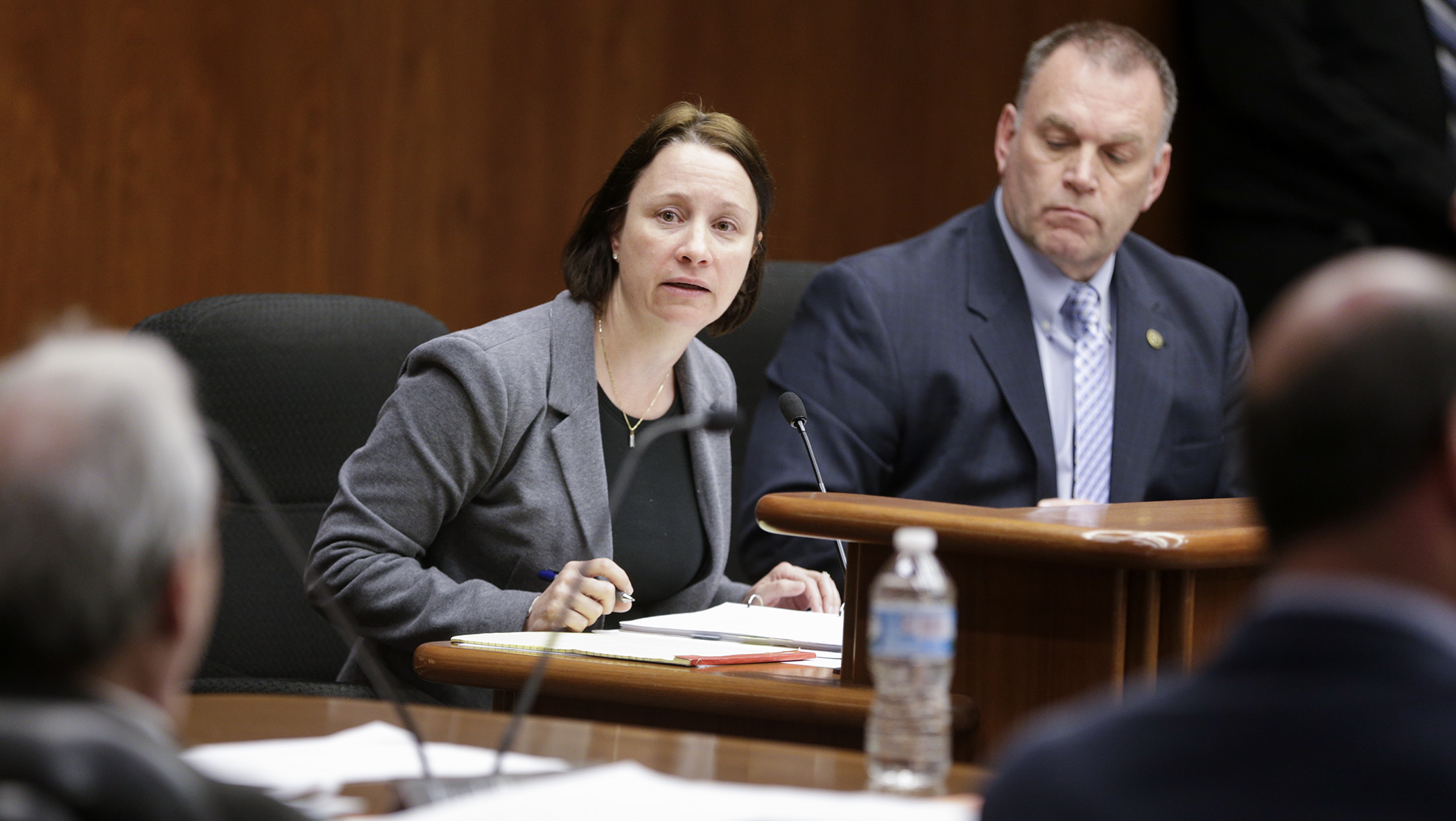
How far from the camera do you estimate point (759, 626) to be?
1.93 meters

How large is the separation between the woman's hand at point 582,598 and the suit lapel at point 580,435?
0.28 m

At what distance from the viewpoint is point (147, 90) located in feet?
9.88

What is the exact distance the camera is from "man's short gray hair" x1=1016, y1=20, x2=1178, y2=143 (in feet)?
8.91

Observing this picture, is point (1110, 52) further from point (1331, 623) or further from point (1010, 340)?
point (1331, 623)

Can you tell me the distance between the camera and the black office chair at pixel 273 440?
7.97 feet

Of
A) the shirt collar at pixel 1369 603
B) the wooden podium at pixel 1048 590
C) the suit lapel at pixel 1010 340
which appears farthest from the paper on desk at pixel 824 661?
the shirt collar at pixel 1369 603

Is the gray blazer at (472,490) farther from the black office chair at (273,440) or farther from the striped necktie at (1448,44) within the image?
the striped necktie at (1448,44)

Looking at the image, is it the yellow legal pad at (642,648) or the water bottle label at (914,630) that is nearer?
the water bottle label at (914,630)

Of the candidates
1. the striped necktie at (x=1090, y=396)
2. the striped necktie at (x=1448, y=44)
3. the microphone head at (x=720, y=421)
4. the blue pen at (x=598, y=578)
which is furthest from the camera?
the striped necktie at (x=1448, y=44)

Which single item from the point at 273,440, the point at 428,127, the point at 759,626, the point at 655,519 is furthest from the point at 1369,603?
the point at 428,127

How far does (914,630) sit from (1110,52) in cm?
182

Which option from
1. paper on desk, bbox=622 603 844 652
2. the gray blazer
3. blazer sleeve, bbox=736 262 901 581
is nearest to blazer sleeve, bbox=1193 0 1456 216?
blazer sleeve, bbox=736 262 901 581

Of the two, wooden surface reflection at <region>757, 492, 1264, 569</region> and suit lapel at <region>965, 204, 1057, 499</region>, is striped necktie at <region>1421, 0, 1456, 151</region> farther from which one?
wooden surface reflection at <region>757, 492, 1264, 569</region>

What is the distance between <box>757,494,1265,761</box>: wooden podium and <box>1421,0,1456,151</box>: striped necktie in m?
2.79
